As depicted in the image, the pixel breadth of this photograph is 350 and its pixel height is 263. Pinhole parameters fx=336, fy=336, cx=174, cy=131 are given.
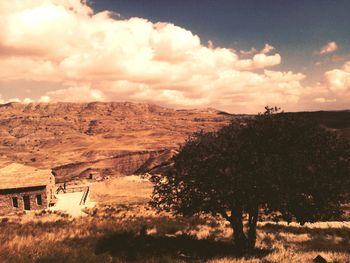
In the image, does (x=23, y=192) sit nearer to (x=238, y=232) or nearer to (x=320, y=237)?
(x=238, y=232)

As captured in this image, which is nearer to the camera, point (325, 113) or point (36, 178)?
point (36, 178)

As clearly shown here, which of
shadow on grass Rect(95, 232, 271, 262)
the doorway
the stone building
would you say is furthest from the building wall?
shadow on grass Rect(95, 232, 271, 262)

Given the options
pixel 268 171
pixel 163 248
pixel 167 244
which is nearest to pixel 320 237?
pixel 268 171

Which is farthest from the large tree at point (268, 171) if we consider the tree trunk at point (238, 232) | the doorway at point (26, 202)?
the doorway at point (26, 202)

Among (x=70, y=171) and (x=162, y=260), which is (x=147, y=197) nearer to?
(x=162, y=260)

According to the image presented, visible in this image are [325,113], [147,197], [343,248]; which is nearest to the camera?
[343,248]

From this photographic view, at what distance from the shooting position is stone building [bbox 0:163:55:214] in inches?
1497

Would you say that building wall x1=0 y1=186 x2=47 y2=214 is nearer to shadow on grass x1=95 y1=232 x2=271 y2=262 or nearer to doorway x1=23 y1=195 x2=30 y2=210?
doorway x1=23 y1=195 x2=30 y2=210

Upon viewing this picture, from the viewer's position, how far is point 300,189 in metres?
14.4

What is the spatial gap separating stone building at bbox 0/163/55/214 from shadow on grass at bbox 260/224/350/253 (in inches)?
1038

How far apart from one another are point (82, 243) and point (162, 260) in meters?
4.97

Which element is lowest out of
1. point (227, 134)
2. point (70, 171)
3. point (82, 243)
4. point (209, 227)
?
point (70, 171)

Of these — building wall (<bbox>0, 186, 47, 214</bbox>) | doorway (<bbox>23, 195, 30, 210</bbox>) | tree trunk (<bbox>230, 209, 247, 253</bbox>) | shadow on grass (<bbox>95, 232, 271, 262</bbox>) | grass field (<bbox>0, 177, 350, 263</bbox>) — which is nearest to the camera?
grass field (<bbox>0, 177, 350, 263</bbox>)

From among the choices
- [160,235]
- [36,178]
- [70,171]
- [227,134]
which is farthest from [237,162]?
[70,171]
